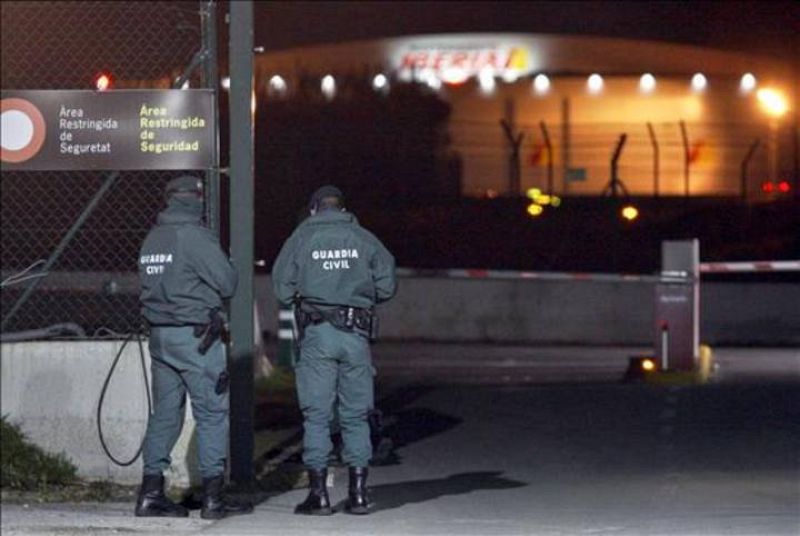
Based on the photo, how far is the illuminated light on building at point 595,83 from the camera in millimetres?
35625

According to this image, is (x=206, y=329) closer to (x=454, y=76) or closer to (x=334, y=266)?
(x=334, y=266)

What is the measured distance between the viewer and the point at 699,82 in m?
34.1

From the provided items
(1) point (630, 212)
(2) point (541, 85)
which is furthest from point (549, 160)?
(2) point (541, 85)

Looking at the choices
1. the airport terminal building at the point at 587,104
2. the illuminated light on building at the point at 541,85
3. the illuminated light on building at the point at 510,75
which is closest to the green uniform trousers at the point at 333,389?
the airport terminal building at the point at 587,104

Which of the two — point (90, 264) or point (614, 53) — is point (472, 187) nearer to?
point (614, 53)

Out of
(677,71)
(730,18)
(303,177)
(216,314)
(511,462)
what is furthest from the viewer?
(677,71)

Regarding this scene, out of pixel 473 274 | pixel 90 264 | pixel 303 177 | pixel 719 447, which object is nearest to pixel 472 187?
pixel 303 177

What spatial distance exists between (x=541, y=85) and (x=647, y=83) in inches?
94.7

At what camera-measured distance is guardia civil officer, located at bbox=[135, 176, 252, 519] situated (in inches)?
343

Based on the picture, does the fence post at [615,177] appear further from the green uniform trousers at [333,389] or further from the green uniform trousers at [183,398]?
the green uniform trousers at [183,398]

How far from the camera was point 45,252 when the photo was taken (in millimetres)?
13234

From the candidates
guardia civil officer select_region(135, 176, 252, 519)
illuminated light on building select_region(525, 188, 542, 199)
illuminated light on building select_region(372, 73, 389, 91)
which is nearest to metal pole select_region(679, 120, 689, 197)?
illuminated light on building select_region(525, 188, 542, 199)

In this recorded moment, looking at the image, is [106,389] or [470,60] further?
[470,60]

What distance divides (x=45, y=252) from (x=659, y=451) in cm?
545
